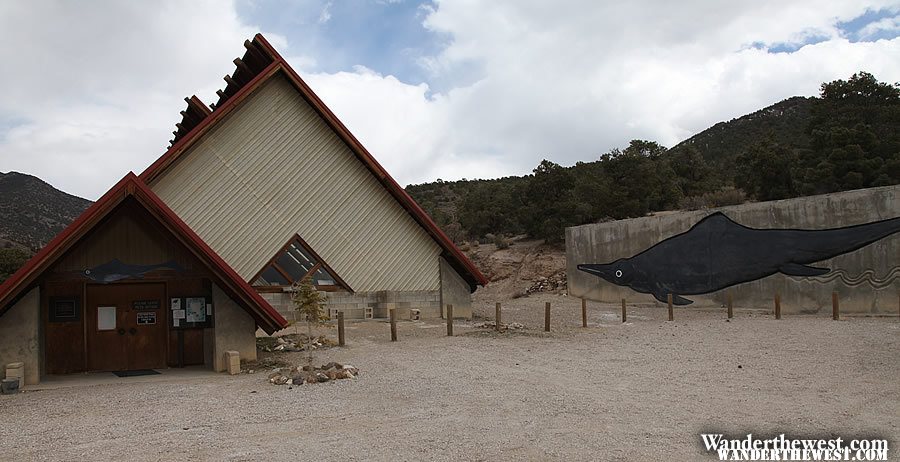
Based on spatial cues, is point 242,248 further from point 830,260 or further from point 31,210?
point 31,210

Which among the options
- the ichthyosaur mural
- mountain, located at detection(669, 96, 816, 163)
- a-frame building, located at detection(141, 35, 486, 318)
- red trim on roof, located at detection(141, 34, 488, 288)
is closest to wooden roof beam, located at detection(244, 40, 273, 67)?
a-frame building, located at detection(141, 35, 486, 318)

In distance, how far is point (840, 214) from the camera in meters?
20.8

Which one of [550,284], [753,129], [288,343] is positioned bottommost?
[288,343]

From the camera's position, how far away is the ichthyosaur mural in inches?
823

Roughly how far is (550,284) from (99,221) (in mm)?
28259

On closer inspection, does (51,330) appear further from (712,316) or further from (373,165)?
(712,316)

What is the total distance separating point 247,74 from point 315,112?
3283 mm

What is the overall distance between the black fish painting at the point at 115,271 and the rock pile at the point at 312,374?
338 cm

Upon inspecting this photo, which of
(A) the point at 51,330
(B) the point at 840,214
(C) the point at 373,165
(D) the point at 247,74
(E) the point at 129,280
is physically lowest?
(A) the point at 51,330

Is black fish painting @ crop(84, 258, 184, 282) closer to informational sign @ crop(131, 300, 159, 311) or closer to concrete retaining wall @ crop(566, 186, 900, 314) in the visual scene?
informational sign @ crop(131, 300, 159, 311)

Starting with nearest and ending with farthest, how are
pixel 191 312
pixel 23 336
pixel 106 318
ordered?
pixel 23 336
pixel 106 318
pixel 191 312

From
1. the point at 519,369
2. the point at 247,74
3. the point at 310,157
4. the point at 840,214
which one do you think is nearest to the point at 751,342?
the point at 519,369

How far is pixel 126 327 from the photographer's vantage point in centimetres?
1328

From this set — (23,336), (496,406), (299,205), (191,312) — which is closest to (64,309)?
(23,336)
